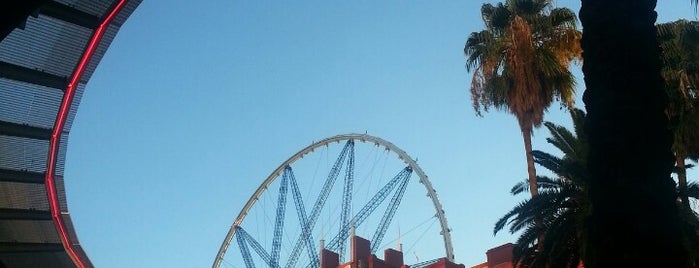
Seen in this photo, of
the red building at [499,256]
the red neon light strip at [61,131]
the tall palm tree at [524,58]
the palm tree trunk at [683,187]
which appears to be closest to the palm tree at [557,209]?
the palm tree trunk at [683,187]

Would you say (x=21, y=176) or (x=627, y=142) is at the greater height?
(x=21, y=176)

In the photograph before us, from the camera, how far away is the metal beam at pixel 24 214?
827 inches

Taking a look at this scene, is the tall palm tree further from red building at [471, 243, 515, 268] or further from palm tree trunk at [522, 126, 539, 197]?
red building at [471, 243, 515, 268]

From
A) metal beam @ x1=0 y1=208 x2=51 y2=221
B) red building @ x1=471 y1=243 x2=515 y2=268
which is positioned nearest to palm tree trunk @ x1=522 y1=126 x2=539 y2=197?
red building @ x1=471 y1=243 x2=515 y2=268

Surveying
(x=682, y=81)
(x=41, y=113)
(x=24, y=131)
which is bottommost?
(x=24, y=131)

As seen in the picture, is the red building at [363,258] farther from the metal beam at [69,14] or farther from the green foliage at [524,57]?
the metal beam at [69,14]

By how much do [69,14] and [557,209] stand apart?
51.5ft

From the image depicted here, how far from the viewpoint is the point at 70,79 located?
64.2 ft

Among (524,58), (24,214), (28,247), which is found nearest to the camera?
(24,214)

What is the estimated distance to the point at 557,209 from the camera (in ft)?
86.9

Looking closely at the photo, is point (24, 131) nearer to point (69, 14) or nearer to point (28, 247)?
point (69, 14)

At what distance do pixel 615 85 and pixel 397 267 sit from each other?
44.9m

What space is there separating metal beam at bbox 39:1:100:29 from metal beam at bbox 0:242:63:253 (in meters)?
6.87

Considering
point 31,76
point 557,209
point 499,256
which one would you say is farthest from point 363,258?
point 31,76
